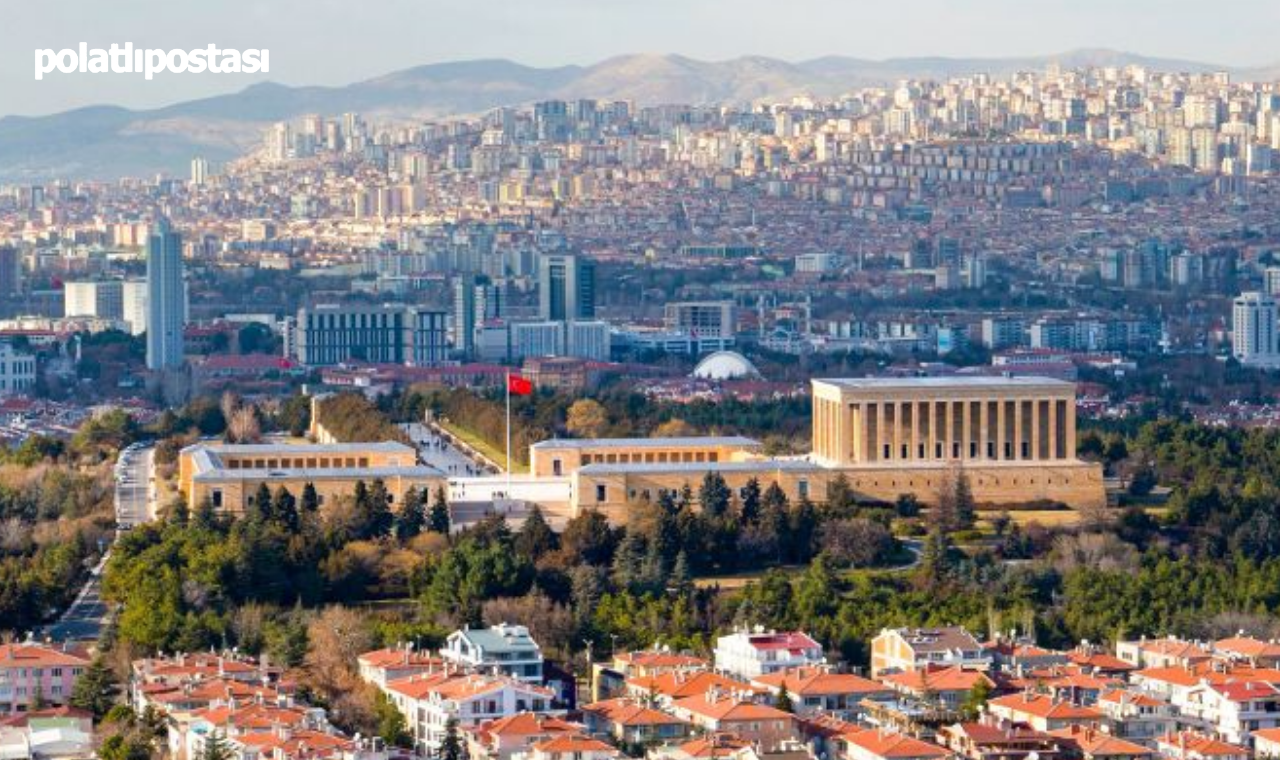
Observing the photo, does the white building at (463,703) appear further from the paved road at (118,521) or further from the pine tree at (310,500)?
the pine tree at (310,500)

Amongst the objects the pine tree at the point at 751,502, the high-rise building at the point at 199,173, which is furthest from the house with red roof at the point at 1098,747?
the high-rise building at the point at 199,173

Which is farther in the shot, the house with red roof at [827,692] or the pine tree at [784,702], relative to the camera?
the house with red roof at [827,692]

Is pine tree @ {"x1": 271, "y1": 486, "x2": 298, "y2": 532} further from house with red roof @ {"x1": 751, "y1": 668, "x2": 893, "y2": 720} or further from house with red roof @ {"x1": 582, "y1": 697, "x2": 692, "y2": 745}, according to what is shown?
house with red roof @ {"x1": 582, "y1": 697, "x2": 692, "y2": 745}

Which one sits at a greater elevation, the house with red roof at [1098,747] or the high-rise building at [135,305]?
the house with red roof at [1098,747]

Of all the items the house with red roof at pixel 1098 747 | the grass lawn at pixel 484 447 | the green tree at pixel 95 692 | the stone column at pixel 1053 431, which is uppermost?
the stone column at pixel 1053 431

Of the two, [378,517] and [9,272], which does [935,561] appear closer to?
[378,517]

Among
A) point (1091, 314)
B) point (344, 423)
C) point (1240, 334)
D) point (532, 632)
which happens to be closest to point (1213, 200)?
point (1091, 314)
